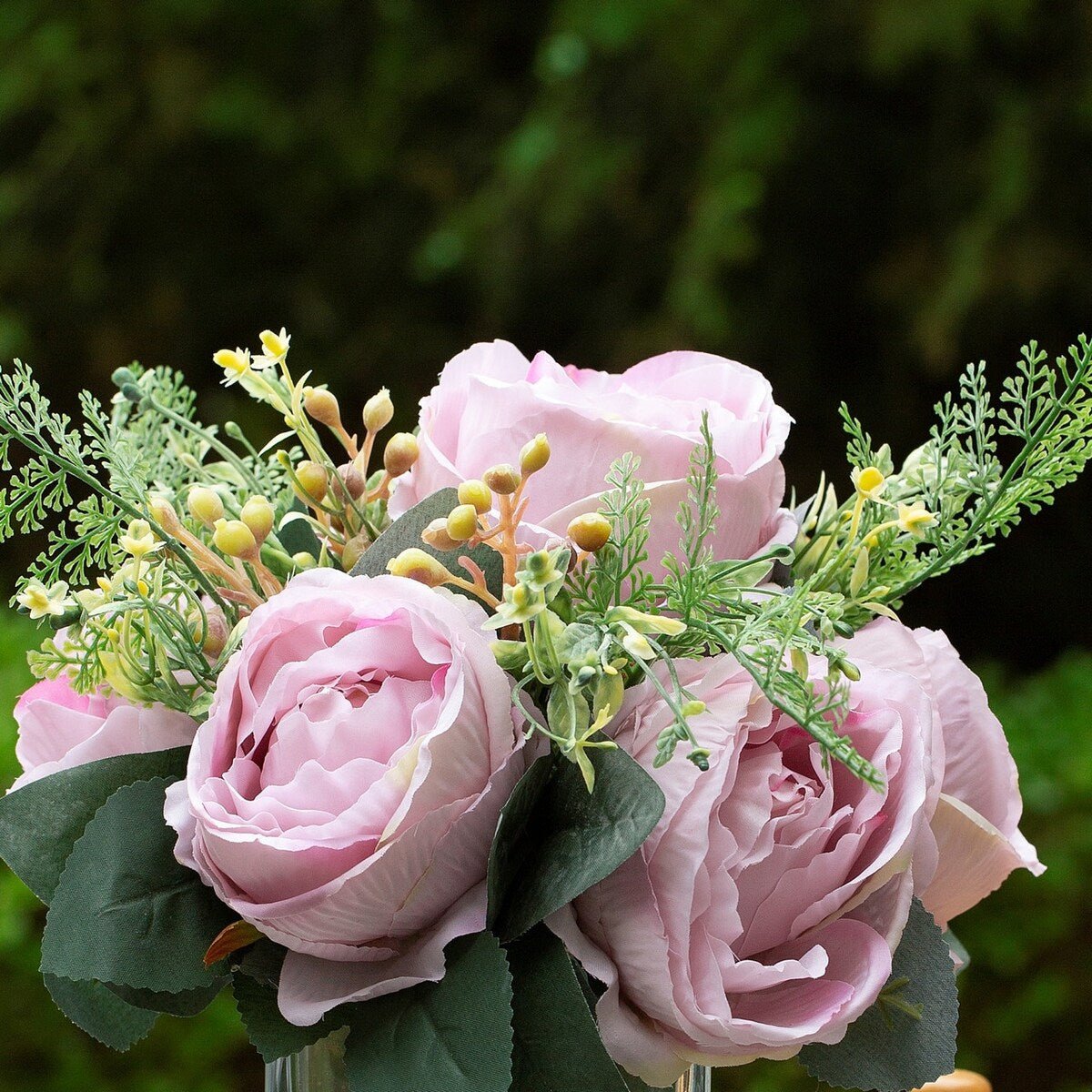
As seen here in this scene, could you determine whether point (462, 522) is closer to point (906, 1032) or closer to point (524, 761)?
point (524, 761)

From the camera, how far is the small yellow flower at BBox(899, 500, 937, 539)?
0.50m

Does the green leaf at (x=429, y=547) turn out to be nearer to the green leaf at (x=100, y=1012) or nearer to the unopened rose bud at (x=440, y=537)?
the unopened rose bud at (x=440, y=537)

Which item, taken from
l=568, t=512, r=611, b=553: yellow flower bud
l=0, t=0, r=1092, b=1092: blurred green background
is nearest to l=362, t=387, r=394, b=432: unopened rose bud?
l=568, t=512, r=611, b=553: yellow flower bud

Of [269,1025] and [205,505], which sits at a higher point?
[205,505]

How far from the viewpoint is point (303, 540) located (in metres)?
0.60

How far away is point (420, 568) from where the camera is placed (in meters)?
0.48

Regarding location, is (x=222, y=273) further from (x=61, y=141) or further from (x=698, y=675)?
(x=698, y=675)

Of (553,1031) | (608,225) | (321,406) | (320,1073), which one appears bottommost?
(608,225)

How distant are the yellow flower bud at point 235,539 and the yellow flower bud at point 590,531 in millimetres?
116

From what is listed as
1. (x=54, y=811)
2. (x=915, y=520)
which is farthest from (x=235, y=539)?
(x=915, y=520)

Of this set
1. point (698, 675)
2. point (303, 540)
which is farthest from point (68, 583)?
point (698, 675)

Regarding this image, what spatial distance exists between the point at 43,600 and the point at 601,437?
21 centimetres

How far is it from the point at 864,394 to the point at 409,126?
130cm

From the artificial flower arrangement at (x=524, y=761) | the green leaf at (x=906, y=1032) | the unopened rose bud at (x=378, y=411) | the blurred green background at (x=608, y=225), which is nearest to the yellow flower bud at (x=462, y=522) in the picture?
the artificial flower arrangement at (x=524, y=761)
